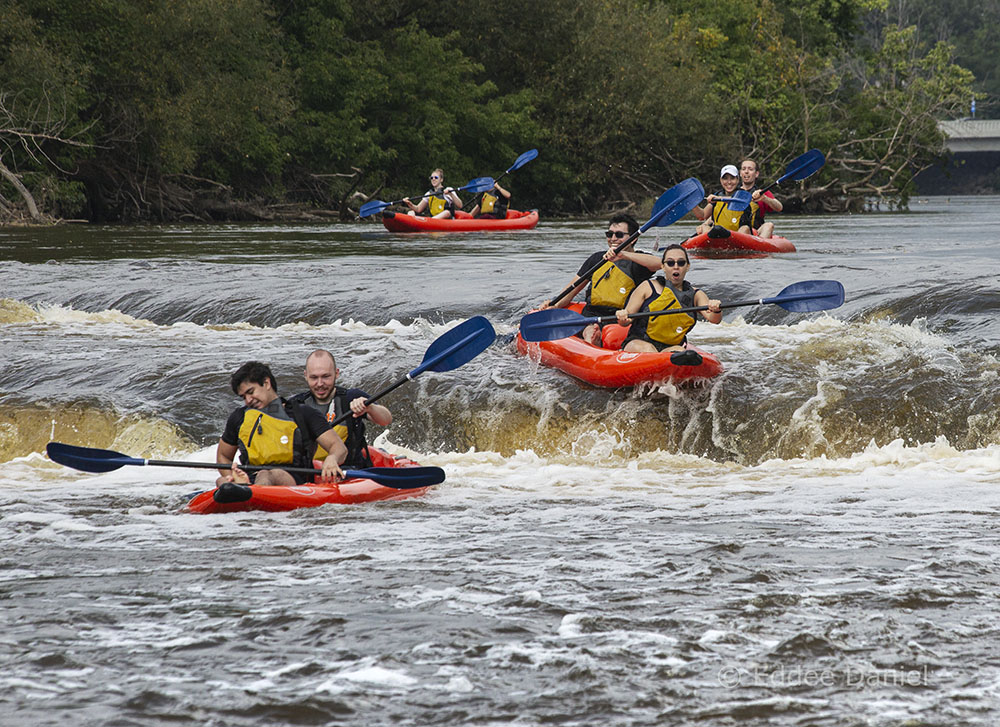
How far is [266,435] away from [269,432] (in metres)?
A: 0.02

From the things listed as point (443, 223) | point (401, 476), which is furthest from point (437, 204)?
point (401, 476)

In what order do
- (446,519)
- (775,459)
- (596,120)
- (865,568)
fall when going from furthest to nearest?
(596,120) < (775,459) < (446,519) < (865,568)

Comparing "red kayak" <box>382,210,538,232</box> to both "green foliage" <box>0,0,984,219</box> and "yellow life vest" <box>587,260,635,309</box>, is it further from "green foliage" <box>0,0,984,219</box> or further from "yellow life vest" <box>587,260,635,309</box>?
"yellow life vest" <box>587,260,635,309</box>

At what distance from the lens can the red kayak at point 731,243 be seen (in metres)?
13.9

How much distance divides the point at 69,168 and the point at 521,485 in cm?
1966

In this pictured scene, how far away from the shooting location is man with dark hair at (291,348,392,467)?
5684 millimetres

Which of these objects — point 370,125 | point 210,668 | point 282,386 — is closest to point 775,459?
point 282,386

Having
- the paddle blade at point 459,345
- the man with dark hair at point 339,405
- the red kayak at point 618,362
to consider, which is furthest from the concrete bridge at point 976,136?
the man with dark hair at point 339,405

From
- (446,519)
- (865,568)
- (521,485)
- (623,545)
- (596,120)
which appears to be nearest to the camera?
(865,568)

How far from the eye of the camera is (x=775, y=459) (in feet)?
22.5

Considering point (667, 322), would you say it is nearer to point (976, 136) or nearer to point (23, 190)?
point (23, 190)

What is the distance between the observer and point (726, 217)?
1430 cm

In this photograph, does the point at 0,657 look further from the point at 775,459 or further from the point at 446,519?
the point at 775,459
